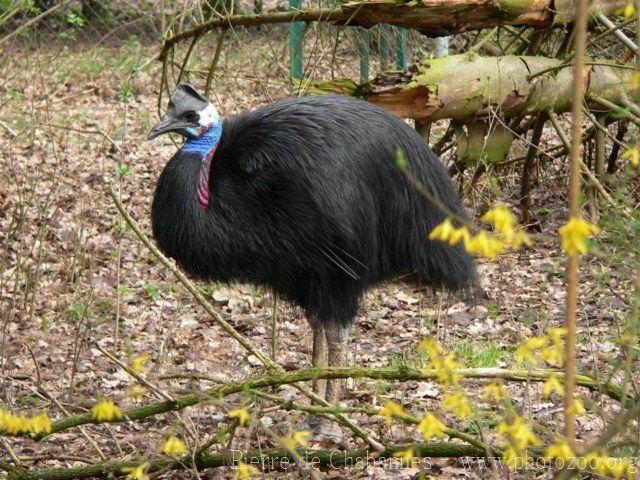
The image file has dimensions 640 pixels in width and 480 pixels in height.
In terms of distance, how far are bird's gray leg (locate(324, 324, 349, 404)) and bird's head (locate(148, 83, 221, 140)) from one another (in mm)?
1186

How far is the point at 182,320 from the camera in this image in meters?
6.82

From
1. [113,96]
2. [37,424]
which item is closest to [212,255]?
[37,424]

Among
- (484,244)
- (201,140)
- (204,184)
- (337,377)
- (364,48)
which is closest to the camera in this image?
(484,244)

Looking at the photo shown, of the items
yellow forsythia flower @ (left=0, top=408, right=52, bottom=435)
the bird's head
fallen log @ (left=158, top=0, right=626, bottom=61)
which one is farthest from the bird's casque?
yellow forsythia flower @ (left=0, top=408, right=52, bottom=435)

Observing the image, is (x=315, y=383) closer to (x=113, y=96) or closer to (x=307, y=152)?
(x=307, y=152)

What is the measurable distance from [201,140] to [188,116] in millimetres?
145

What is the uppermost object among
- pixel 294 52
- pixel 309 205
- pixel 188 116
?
pixel 294 52

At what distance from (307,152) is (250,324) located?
2268 mm

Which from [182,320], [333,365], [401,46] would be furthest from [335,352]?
[401,46]

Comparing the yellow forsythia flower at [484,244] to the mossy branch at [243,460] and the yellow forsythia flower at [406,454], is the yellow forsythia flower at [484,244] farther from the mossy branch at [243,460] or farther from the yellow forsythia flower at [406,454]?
the mossy branch at [243,460]

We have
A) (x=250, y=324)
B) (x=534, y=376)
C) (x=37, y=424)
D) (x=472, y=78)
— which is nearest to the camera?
(x=37, y=424)

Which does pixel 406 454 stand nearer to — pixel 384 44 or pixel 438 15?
pixel 438 15

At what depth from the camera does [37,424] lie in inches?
121

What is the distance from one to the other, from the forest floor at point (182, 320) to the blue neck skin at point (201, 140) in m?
0.37
